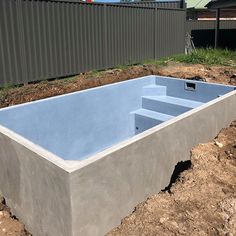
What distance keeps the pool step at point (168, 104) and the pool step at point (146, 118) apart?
110 millimetres

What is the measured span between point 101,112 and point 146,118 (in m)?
0.97

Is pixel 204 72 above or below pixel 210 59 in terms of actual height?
below

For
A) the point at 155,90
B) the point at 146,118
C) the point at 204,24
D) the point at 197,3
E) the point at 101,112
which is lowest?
the point at 146,118

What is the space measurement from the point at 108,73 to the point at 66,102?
12.9ft

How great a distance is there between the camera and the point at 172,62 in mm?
11359

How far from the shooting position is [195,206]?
330 centimetres

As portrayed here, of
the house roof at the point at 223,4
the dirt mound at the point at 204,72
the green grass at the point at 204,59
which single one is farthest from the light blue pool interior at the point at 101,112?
the house roof at the point at 223,4

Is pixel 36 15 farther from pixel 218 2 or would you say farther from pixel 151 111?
pixel 218 2

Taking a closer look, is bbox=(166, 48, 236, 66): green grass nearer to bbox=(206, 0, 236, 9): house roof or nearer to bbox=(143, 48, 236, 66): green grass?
bbox=(143, 48, 236, 66): green grass

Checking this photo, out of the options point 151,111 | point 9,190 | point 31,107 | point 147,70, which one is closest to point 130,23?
point 147,70

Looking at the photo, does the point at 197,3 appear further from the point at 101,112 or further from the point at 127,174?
the point at 127,174

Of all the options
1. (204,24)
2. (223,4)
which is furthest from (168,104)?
(204,24)

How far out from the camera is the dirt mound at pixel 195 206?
2.98 m

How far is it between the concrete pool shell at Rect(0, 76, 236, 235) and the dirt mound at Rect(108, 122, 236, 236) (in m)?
0.15
